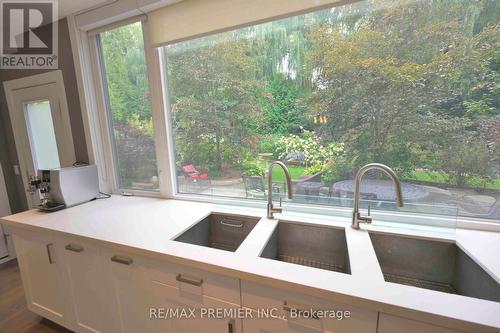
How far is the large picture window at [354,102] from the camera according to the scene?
1.07 meters

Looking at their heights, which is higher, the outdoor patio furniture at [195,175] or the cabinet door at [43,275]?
the outdoor patio furniture at [195,175]

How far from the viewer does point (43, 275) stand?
147cm

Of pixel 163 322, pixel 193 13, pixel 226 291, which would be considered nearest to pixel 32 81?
pixel 193 13

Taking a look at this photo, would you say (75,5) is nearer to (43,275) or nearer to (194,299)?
(43,275)

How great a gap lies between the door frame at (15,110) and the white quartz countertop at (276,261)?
0.76 m

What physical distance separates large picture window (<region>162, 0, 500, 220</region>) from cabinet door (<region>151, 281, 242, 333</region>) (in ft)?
2.24

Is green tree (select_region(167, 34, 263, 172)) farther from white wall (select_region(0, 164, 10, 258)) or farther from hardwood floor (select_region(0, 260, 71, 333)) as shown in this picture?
white wall (select_region(0, 164, 10, 258))

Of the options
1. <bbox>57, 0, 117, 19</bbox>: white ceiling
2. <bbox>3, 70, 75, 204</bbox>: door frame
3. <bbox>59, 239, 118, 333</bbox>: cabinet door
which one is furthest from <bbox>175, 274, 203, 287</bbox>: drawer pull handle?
<bbox>57, 0, 117, 19</bbox>: white ceiling

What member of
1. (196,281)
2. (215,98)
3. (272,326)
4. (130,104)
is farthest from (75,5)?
(272,326)

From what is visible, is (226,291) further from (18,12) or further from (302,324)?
(18,12)

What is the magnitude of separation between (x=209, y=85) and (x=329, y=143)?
90cm

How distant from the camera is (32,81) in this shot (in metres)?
2.10

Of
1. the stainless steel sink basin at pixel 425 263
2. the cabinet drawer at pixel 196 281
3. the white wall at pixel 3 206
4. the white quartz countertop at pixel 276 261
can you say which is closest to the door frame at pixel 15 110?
the white wall at pixel 3 206

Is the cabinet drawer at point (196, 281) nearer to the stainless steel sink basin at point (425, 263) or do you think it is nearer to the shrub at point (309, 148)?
the stainless steel sink basin at point (425, 263)
